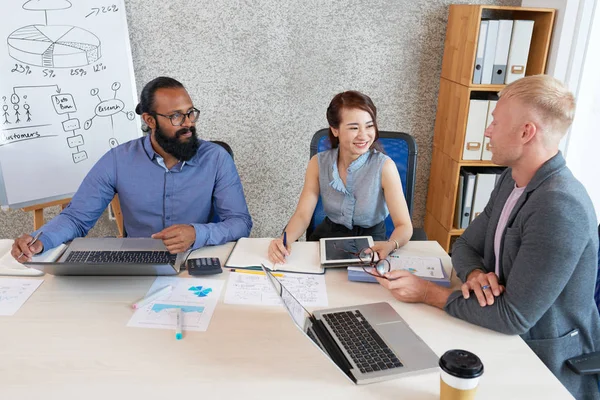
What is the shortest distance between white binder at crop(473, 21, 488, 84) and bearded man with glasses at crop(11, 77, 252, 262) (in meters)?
1.34

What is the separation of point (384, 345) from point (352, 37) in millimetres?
2028

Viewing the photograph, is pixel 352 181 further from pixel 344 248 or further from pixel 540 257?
pixel 540 257

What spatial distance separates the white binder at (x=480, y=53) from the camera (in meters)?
2.43

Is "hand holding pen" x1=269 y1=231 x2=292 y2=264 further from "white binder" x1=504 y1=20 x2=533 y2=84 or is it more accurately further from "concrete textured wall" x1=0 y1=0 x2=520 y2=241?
"white binder" x1=504 y1=20 x2=533 y2=84

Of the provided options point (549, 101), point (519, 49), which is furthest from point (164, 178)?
point (519, 49)

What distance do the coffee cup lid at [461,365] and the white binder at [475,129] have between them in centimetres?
188

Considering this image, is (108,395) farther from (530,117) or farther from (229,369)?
(530,117)

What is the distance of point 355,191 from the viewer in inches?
78.0

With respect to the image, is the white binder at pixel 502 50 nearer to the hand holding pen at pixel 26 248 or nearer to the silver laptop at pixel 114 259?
the silver laptop at pixel 114 259

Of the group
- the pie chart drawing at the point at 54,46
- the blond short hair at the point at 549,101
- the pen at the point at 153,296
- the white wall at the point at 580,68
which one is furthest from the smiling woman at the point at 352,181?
the pie chart drawing at the point at 54,46

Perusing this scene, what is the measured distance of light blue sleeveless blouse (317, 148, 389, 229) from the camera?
195cm

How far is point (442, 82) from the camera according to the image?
9.25 ft

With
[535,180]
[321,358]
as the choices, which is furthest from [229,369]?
[535,180]

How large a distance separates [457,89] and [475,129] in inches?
9.0
